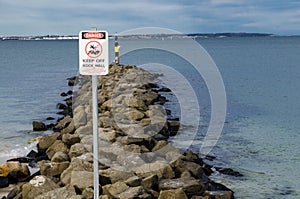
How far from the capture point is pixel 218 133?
12773mm

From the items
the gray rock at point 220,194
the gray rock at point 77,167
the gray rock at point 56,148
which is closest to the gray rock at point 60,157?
the gray rock at point 56,148

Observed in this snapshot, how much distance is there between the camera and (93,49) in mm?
4914

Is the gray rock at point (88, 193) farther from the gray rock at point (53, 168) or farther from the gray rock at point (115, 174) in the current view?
the gray rock at point (53, 168)

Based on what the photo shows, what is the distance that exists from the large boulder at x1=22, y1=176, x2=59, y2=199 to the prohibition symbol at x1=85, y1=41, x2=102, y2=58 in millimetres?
2476

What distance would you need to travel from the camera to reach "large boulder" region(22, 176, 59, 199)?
6.50 m

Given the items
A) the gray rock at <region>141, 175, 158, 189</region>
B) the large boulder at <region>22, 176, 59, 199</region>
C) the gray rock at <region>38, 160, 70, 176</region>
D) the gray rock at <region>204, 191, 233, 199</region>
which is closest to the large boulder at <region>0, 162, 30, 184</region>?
the gray rock at <region>38, 160, 70, 176</region>

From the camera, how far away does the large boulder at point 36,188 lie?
21.3ft

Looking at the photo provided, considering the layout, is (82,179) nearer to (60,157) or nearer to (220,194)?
(60,157)

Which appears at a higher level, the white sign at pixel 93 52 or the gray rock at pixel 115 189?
the white sign at pixel 93 52

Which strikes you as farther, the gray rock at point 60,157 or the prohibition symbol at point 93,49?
the gray rock at point 60,157

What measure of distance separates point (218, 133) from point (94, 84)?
809cm

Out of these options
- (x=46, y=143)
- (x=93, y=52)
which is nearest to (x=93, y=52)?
(x=93, y=52)

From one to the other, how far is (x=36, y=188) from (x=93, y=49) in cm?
255

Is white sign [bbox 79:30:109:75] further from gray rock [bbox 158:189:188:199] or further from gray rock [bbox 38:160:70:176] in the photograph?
gray rock [bbox 38:160:70:176]
